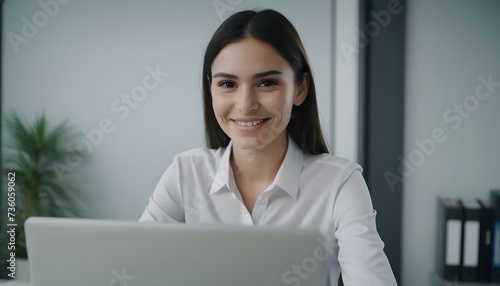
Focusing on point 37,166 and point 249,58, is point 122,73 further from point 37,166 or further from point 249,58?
point 249,58

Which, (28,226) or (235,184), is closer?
(28,226)

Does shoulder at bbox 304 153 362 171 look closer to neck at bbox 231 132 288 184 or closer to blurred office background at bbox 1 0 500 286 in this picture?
neck at bbox 231 132 288 184

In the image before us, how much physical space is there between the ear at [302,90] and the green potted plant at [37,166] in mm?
1826

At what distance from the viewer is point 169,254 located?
65 cm

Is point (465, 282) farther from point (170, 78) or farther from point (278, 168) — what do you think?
point (170, 78)

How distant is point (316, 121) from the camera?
1267 millimetres

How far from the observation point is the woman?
108 cm

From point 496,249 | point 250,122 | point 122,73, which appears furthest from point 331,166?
point 122,73

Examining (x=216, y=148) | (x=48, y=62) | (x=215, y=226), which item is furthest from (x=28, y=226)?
(x=48, y=62)

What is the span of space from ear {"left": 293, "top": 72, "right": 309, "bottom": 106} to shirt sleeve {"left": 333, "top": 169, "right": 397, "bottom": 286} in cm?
24

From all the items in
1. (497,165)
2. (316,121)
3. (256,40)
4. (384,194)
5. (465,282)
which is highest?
(256,40)

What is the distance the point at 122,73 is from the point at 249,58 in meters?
1.76

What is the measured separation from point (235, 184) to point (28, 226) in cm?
64

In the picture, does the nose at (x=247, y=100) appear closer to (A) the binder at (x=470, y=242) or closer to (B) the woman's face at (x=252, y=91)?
(B) the woman's face at (x=252, y=91)
